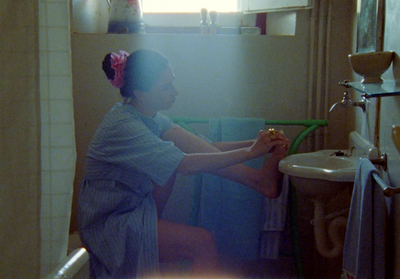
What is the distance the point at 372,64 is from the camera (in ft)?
3.89

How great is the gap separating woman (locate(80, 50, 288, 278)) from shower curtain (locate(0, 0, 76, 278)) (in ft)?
1.88

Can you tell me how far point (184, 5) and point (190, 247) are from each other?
141cm

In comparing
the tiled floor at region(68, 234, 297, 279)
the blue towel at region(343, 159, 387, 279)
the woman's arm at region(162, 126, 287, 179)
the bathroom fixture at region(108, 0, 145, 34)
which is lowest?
the tiled floor at region(68, 234, 297, 279)

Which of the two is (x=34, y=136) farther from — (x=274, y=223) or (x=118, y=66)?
(x=274, y=223)

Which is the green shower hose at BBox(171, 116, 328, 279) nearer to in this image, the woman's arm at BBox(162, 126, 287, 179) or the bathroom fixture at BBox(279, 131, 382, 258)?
the bathroom fixture at BBox(279, 131, 382, 258)

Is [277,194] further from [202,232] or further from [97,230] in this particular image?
[97,230]

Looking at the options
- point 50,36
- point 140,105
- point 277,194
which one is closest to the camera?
point 50,36

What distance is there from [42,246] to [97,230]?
62 cm

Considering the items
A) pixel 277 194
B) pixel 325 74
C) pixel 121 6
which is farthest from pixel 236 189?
pixel 121 6

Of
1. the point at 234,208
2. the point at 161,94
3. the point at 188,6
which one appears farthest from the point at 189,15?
the point at 234,208

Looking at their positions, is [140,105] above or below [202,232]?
above

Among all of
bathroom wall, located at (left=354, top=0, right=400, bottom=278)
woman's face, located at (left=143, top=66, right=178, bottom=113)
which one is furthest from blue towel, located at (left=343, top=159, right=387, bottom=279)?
woman's face, located at (left=143, top=66, right=178, bottom=113)

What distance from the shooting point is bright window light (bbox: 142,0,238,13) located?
2.38 m

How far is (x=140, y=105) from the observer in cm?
161
